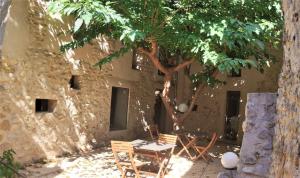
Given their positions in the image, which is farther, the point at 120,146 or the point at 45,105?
the point at 45,105

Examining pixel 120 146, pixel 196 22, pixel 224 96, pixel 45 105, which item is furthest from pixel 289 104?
pixel 224 96

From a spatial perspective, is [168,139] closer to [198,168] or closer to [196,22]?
[198,168]

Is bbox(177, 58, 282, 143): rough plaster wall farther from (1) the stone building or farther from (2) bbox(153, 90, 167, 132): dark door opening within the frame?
(2) bbox(153, 90, 167, 132): dark door opening

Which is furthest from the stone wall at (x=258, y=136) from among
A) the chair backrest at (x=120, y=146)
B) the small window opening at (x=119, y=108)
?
the small window opening at (x=119, y=108)

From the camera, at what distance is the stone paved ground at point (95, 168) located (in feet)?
19.2

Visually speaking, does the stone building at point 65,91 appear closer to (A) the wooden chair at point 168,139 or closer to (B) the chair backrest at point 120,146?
(B) the chair backrest at point 120,146

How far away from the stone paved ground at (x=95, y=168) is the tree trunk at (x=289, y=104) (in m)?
4.63

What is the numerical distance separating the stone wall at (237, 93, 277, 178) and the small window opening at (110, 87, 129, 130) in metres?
6.75

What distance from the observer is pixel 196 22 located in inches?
230

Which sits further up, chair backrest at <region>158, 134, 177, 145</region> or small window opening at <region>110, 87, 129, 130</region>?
small window opening at <region>110, 87, 129, 130</region>

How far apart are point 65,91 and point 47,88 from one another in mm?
575

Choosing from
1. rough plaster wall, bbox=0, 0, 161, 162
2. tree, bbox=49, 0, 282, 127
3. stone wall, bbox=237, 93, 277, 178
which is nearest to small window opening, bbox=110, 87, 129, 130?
rough plaster wall, bbox=0, 0, 161, 162

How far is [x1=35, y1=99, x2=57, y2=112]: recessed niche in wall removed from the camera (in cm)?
702

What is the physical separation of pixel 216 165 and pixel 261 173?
13.5 feet
